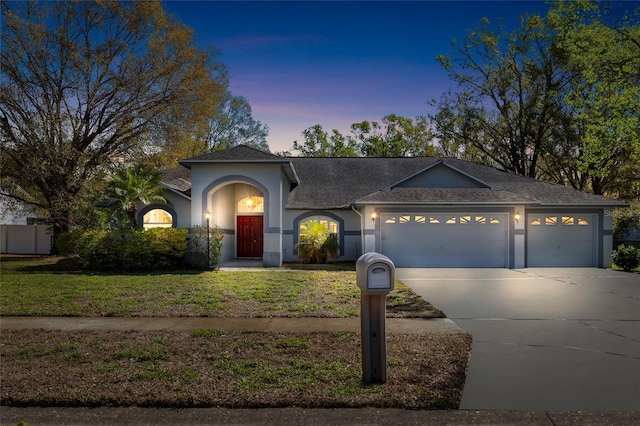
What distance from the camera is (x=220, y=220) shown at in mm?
18578

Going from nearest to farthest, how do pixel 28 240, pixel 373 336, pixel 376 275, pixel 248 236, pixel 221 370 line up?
pixel 376 275, pixel 373 336, pixel 221 370, pixel 248 236, pixel 28 240

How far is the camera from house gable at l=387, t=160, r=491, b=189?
19.1m

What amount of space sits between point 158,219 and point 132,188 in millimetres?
2993

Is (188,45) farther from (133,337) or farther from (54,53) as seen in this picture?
(133,337)

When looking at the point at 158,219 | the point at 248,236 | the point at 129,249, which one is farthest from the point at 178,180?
the point at 129,249

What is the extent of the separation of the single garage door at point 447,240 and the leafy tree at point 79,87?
1404 cm

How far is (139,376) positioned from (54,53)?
2185 centimetres

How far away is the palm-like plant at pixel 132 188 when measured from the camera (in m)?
16.2

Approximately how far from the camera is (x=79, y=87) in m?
21.4

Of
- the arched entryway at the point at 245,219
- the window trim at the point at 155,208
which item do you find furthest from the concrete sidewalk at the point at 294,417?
the arched entryway at the point at 245,219

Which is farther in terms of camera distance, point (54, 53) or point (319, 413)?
point (54, 53)

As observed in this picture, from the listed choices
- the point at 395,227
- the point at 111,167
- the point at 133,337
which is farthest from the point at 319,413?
the point at 111,167

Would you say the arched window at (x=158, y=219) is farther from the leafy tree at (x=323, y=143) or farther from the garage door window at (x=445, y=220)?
the leafy tree at (x=323, y=143)

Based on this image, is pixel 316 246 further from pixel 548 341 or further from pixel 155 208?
pixel 548 341
